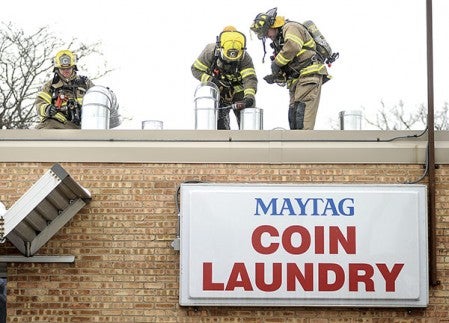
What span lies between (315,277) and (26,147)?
3.59m

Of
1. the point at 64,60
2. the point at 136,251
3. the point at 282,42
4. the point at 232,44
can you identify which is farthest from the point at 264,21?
the point at 136,251

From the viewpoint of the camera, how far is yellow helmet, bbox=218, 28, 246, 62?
11.6 m

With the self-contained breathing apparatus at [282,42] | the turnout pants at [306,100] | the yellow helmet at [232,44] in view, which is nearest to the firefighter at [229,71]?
the yellow helmet at [232,44]

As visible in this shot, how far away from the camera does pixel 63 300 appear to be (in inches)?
394

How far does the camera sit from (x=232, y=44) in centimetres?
1159

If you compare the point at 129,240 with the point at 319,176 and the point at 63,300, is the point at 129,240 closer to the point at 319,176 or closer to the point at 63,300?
the point at 63,300

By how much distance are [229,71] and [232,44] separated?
1.76ft

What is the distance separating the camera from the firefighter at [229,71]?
11.6 meters

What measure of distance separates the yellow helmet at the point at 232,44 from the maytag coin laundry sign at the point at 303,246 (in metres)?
2.44

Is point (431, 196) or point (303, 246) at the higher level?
point (431, 196)

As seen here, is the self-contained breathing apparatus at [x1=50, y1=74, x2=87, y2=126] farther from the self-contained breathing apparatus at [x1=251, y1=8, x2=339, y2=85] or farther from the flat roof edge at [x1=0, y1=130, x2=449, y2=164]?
the self-contained breathing apparatus at [x1=251, y1=8, x2=339, y2=85]

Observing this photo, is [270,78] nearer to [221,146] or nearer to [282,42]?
[282,42]

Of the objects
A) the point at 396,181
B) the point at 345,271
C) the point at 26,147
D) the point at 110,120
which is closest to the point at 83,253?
the point at 26,147

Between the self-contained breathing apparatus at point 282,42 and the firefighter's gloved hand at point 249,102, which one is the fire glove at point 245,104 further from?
the self-contained breathing apparatus at point 282,42
